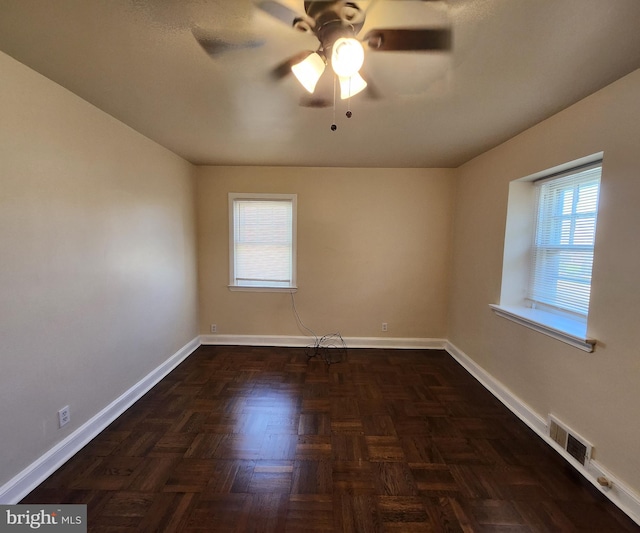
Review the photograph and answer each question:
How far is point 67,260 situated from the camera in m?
1.65

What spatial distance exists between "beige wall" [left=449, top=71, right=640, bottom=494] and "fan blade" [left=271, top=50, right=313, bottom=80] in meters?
Result: 1.73

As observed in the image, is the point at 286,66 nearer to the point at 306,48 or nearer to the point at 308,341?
the point at 306,48

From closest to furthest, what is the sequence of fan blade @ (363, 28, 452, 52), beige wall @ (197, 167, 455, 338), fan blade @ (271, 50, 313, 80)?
fan blade @ (363, 28, 452, 52) → fan blade @ (271, 50, 313, 80) → beige wall @ (197, 167, 455, 338)

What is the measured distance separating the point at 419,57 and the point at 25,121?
2.10 meters

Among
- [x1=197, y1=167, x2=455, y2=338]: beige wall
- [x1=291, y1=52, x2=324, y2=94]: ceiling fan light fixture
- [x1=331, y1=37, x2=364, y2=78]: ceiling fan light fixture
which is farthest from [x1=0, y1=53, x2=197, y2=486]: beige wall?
[x1=331, y1=37, x2=364, y2=78]: ceiling fan light fixture

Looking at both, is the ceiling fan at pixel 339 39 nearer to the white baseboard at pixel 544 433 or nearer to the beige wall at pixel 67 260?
the beige wall at pixel 67 260

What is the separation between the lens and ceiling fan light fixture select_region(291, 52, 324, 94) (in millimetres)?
1189

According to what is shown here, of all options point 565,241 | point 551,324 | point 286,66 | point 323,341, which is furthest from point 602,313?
point 323,341

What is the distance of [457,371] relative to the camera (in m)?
2.88

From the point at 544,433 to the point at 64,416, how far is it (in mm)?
3239

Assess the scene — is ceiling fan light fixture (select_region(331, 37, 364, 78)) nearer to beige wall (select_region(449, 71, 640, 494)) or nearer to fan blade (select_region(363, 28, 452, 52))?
fan blade (select_region(363, 28, 452, 52))

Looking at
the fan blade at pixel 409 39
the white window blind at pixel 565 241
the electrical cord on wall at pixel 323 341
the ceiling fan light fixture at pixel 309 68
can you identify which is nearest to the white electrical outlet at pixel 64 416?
the electrical cord on wall at pixel 323 341

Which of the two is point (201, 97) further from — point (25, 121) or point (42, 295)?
point (42, 295)

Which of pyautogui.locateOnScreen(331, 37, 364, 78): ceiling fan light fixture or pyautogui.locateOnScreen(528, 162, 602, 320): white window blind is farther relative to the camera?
pyautogui.locateOnScreen(528, 162, 602, 320): white window blind
